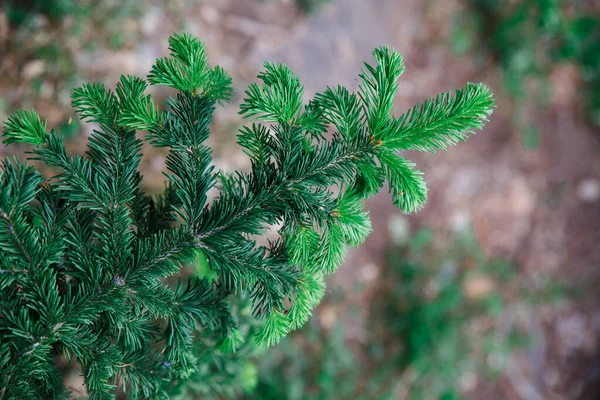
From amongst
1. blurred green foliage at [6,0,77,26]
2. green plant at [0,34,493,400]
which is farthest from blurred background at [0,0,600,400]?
green plant at [0,34,493,400]

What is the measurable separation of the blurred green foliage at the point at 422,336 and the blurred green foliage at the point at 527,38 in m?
1.47

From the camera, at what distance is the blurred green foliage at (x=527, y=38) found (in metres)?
4.05

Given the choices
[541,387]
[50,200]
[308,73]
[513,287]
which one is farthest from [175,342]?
[541,387]

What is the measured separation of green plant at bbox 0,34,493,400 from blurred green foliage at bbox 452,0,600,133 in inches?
130

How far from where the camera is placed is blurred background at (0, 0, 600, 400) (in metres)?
2.85

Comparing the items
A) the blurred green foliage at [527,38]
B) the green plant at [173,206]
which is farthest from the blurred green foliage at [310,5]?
the green plant at [173,206]

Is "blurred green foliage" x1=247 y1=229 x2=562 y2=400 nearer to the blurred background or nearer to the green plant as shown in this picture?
the blurred background

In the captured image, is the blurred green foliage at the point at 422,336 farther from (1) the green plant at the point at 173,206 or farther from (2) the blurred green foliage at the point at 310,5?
(2) the blurred green foliage at the point at 310,5

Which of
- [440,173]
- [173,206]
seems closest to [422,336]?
[440,173]

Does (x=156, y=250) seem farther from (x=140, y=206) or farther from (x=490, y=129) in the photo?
(x=490, y=129)

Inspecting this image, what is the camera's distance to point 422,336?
351 centimetres

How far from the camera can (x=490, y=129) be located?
4.27 meters

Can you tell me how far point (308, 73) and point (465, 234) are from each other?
1963 mm

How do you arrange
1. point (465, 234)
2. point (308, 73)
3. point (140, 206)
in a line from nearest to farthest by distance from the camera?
1. point (140, 206)
2. point (308, 73)
3. point (465, 234)
